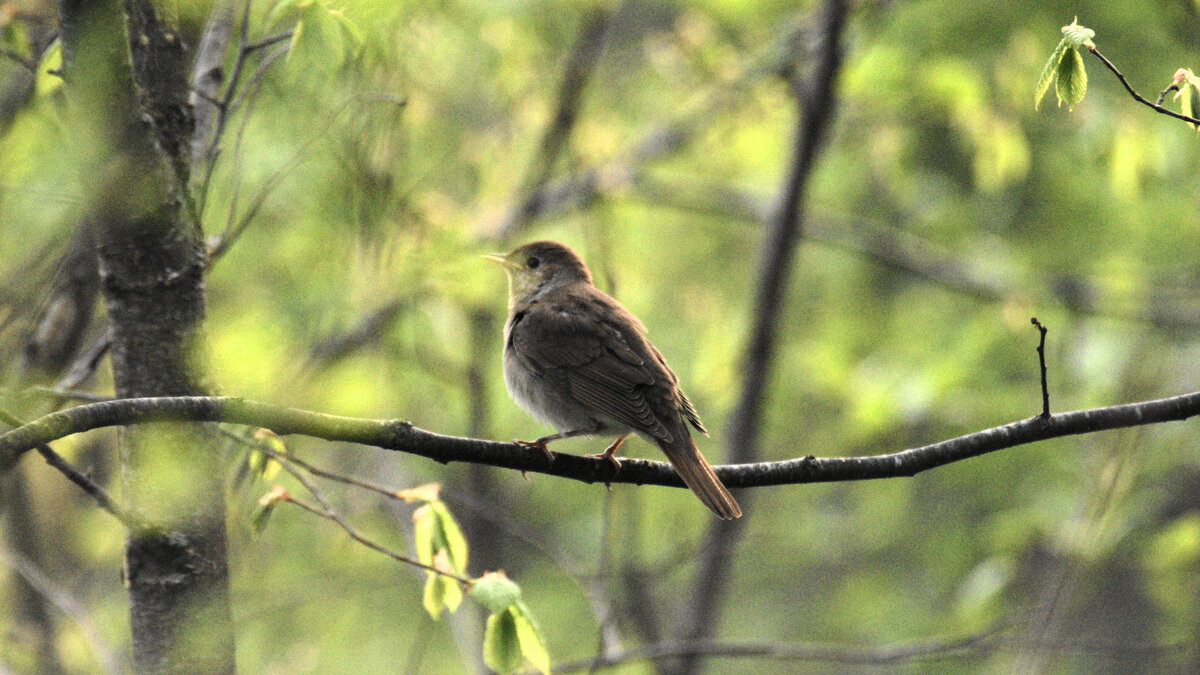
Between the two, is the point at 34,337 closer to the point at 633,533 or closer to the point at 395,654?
the point at 633,533

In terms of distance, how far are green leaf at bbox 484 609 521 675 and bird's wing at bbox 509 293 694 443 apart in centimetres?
126

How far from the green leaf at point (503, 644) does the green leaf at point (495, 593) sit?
0.12ft

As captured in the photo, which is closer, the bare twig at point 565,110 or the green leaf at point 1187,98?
the green leaf at point 1187,98

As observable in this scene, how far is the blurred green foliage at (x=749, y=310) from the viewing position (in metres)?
6.72

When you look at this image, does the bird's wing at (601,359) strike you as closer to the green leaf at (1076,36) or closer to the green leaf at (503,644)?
the green leaf at (503,644)

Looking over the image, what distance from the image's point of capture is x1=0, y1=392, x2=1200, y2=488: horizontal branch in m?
2.31

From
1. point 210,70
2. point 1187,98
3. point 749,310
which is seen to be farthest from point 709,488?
point 749,310

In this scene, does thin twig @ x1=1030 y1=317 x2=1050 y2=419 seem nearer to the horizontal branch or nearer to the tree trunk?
the horizontal branch

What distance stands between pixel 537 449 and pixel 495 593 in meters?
0.44

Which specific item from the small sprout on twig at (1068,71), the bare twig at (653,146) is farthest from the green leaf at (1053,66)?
the bare twig at (653,146)

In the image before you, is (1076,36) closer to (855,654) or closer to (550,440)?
(550,440)

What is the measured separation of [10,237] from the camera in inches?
235

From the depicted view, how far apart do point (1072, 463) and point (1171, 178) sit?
2275mm

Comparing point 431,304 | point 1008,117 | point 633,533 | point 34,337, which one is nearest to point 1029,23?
point 1008,117
